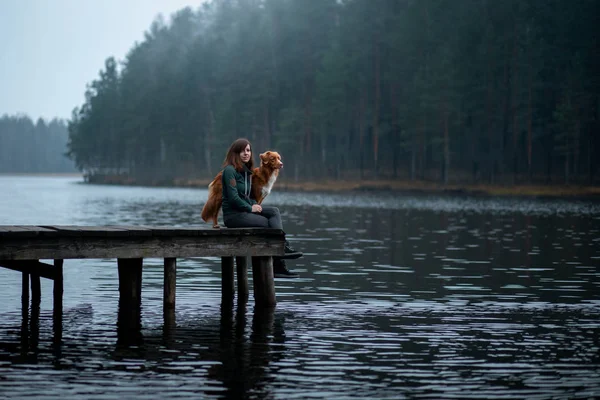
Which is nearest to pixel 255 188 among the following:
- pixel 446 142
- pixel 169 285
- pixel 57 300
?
pixel 169 285

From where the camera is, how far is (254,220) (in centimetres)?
1547

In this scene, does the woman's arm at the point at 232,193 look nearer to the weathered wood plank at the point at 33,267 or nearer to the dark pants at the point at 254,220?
the dark pants at the point at 254,220

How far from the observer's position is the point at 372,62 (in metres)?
97.2

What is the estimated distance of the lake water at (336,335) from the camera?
996cm

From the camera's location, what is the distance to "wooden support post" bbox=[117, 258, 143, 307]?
1527 centimetres

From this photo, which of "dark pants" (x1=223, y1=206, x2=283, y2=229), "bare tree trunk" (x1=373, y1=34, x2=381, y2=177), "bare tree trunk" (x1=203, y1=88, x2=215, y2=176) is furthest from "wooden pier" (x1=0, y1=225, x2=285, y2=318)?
"bare tree trunk" (x1=203, y1=88, x2=215, y2=176)

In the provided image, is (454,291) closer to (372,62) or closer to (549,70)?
(549,70)

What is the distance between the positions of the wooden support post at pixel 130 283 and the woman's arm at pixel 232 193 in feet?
5.80

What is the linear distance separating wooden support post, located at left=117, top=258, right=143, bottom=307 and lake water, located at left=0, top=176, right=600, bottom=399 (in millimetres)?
268

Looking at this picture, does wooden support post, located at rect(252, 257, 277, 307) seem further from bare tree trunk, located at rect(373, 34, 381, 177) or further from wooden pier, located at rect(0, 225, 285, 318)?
bare tree trunk, located at rect(373, 34, 381, 177)

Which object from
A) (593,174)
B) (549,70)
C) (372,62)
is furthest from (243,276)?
(372,62)

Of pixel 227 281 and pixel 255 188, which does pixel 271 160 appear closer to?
pixel 255 188

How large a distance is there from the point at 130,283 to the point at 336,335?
408cm

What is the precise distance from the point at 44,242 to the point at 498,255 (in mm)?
15969
